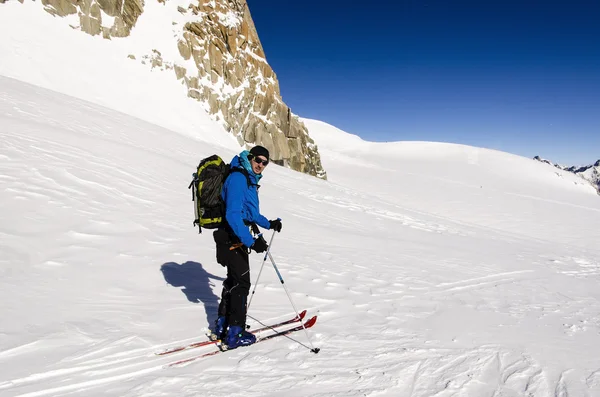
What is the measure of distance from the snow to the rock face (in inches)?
810

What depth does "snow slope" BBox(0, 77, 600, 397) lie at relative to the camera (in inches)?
129

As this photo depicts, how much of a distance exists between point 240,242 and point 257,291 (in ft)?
6.36

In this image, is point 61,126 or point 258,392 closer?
point 258,392

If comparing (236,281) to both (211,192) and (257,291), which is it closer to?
(211,192)

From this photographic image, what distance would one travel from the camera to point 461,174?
4869cm

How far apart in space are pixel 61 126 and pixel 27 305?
9732 millimetres

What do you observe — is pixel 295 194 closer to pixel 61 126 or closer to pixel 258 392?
pixel 61 126

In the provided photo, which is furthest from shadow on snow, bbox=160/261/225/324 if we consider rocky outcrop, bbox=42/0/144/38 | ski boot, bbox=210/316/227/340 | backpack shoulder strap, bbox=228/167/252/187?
rocky outcrop, bbox=42/0/144/38

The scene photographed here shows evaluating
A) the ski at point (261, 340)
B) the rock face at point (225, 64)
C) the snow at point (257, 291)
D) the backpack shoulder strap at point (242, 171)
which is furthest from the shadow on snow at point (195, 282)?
the rock face at point (225, 64)

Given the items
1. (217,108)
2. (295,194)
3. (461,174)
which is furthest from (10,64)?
(461,174)

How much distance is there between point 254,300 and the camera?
515 cm

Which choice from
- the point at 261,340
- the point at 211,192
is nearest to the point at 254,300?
the point at 261,340

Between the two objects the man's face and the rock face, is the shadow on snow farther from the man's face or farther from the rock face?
the rock face

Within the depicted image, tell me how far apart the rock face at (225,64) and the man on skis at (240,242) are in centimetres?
3298
